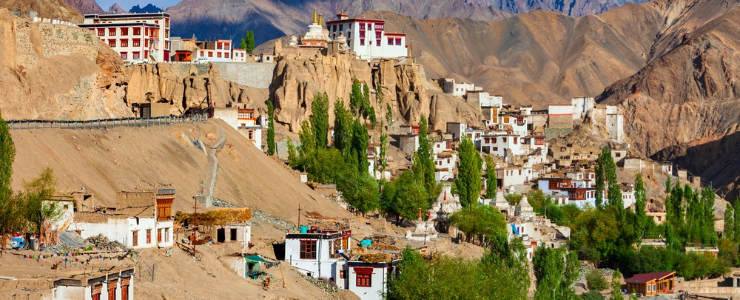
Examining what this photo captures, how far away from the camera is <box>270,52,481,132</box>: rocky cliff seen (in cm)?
9519

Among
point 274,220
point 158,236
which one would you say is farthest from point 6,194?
point 274,220

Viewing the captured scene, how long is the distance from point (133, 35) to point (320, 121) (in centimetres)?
1900

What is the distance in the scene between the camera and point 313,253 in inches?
2047

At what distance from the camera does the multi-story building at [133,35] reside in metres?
98.1

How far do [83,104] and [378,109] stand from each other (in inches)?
1280

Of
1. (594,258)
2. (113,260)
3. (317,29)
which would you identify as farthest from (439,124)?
(113,260)

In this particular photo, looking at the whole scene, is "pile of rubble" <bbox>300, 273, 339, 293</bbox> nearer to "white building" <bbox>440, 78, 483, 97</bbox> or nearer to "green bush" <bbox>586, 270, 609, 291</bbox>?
"green bush" <bbox>586, 270, 609, 291</bbox>

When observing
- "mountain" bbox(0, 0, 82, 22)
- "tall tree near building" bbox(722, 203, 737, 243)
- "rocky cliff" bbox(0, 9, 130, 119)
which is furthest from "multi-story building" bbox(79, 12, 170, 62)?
"tall tree near building" bbox(722, 203, 737, 243)

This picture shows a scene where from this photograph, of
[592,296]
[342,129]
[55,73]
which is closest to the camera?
[592,296]

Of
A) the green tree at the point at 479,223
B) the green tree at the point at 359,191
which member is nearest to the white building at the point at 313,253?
the green tree at the point at 479,223

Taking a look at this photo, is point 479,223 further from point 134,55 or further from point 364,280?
point 134,55

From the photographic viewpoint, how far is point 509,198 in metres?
92.3

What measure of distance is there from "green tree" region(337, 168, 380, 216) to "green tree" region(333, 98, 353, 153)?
20.4 ft

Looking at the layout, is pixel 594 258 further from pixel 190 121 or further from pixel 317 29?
pixel 317 29
